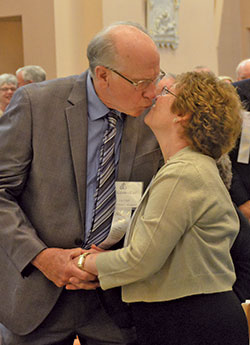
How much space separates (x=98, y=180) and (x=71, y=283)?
413 millimetres

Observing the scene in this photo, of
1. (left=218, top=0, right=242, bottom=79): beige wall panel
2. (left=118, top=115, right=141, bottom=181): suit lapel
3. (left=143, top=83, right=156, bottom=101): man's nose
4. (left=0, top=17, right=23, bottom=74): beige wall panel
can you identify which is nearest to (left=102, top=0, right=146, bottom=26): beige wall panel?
(left=0, top=17, right=23, bottom=74): beige wall panel

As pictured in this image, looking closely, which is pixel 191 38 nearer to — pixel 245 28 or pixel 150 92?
pixel 245 28

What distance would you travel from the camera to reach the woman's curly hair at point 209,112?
207cm

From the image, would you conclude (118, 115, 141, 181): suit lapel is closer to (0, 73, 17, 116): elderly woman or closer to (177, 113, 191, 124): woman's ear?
(177, 113, 191, 124): woman's ear

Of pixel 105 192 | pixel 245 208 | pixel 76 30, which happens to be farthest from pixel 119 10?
pixel 105 192

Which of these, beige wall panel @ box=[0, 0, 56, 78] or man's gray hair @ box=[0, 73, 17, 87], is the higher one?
beige wall panel @ box=[0, 0, 56, 78]

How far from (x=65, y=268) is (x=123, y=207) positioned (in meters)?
0.33

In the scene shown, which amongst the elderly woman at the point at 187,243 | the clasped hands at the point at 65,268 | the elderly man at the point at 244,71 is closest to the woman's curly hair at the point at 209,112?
the elderly woman at the point at 187,243

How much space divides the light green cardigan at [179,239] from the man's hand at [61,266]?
0.47 feet

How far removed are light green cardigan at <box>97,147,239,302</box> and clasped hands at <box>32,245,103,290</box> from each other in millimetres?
136

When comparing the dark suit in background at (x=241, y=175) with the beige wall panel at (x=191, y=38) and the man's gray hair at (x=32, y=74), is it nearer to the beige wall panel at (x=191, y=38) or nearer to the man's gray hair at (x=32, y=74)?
the man's gray hair at (x=32, y=74)

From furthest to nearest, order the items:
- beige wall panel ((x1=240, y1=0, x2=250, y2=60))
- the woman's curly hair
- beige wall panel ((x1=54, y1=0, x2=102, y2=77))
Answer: beige wall panel ((x1=240, y1=0, x2=250, y2=60)), beige wall panel ((x1=54, y1=0, x2=102, y2=77)), the woman's curly hair

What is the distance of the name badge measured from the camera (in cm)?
229

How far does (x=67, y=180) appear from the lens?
233 centimetres
